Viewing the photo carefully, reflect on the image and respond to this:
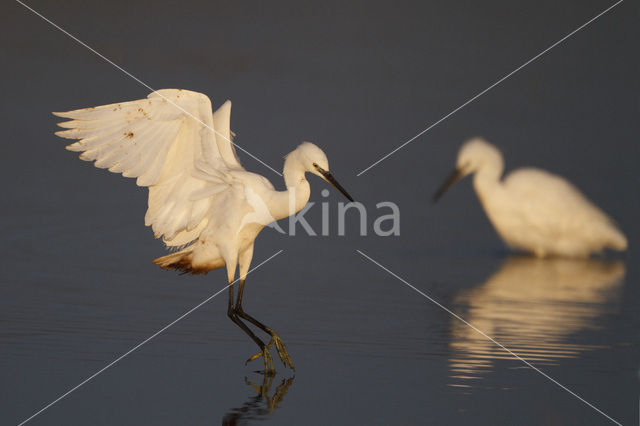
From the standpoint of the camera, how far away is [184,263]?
643 centimetres

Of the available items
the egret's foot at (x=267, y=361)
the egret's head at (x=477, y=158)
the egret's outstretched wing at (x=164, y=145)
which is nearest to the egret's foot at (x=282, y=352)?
the egret's foot at (x=267, y=361)

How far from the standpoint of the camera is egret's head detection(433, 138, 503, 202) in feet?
37.1

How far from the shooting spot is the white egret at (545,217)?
10547 millimetres

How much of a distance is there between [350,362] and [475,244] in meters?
6.02

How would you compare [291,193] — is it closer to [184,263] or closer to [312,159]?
[312,159]

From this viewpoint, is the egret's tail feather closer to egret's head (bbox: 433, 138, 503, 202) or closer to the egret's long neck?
the egret's long neck

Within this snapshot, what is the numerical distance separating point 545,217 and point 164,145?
222 inches

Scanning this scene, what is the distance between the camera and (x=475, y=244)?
1140 centimetres

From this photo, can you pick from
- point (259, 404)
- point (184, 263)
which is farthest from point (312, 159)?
point (259, 404)

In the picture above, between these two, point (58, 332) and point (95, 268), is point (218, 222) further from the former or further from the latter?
point (95, 268)

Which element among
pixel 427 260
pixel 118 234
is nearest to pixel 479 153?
pixel 427 260

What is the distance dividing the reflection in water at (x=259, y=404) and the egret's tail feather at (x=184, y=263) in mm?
1291

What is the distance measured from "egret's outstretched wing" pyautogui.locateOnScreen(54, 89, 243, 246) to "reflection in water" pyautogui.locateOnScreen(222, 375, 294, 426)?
141 cm

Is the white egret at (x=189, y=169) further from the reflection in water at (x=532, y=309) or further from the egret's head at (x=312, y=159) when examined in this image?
the reflection in water at (x=532, y=309)
